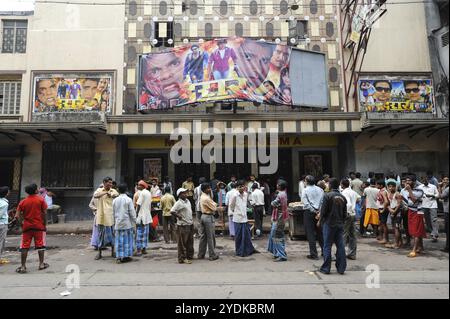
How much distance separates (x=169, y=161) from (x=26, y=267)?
28.1 feet

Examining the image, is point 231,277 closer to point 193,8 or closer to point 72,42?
point 193,8

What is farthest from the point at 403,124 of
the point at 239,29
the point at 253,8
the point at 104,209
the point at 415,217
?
the point at 104,209

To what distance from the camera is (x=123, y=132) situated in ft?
44.7

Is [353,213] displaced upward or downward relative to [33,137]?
downward

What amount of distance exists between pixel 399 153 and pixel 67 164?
14.0m

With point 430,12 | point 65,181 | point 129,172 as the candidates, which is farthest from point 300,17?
point 65,181

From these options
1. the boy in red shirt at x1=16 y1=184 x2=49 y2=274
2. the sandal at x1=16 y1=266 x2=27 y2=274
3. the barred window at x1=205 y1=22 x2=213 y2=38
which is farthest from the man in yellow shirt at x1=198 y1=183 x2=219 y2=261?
the barred window at x1=205 y1=22 x2=213 y2=38

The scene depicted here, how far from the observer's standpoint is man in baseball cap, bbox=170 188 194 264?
7.69 meters

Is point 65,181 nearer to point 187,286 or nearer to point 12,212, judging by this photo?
point 12,212

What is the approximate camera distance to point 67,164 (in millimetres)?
14367

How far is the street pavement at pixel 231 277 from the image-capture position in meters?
5.46

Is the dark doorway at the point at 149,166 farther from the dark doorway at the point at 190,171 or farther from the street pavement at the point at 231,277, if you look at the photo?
the street pavement at the point at 231,277

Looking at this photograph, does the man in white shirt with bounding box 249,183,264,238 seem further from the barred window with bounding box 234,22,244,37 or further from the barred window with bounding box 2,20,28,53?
the barred window with bounding box 2,20,28,53

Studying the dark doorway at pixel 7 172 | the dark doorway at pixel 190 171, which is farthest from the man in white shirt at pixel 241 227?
the dark doorway at pixel 7 172
